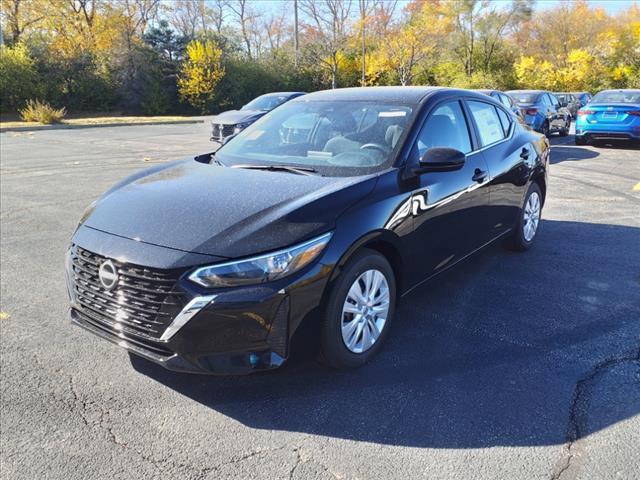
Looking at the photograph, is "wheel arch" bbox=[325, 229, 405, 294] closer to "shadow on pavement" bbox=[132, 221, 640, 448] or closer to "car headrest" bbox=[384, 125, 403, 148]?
"shadow on pavement" bbox=[132, 221, 640, 448]

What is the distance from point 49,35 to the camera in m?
39.3

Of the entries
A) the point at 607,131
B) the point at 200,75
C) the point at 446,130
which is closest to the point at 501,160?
the point at 446,130

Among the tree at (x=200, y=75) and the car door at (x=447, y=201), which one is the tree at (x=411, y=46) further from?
the car door at (x=447, y=201)

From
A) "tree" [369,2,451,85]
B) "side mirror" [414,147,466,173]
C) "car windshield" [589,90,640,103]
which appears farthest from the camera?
"tree" [369,2,451,85]

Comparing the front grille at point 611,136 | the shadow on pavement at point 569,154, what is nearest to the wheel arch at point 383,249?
the shadow on pavement at point 569,154

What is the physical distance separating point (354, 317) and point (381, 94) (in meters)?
1.95

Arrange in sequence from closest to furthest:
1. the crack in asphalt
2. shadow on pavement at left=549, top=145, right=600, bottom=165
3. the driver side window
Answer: the crack in asphalt
the driver side window
shadow on pavement at left=549, top=145, right=600, bottom=165

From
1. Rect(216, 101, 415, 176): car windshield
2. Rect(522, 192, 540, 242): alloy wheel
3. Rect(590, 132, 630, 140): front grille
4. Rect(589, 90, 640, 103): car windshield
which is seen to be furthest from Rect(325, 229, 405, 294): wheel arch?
Rect(589, 90, 640, 103): car windshield

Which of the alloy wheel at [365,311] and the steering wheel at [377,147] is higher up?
the steering wheel at [377,147]

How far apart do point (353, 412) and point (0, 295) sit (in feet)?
10.7

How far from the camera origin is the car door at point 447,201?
3.56 m

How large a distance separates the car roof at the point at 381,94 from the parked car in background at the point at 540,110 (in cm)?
1066

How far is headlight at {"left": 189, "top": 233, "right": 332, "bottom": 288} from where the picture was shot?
2553 millimetres

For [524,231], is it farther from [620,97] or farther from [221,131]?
[620,97]
